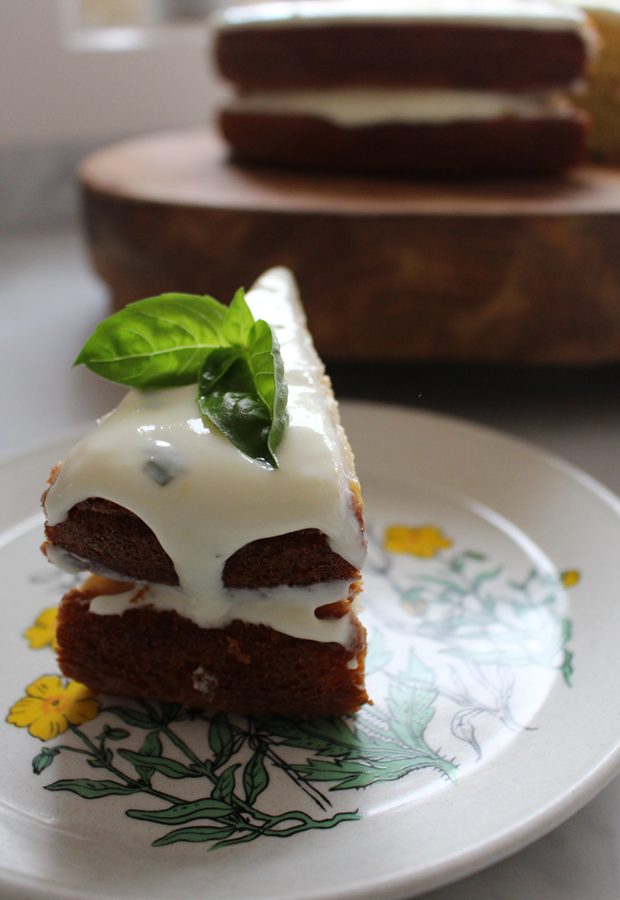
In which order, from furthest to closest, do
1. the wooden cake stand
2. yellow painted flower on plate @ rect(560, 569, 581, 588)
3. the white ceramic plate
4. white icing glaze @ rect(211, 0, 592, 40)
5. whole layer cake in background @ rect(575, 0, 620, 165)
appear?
whole layer cake in background @ rect(575, 0, 620, 165) < white icing glaze @ rect(211, 0, 592, 40) < the wooden cake stand < yellow painted flower on plate @ rect(560, 569, 581, 588) < the white ceramic plate

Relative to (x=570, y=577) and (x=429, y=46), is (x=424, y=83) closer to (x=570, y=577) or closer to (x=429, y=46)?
(x=429, y=46)

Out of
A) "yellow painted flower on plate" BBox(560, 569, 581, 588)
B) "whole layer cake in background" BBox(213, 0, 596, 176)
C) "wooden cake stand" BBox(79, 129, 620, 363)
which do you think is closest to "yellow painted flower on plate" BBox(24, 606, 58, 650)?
"yellow painted flower on plate" BBox(560, 569, 581, 588)

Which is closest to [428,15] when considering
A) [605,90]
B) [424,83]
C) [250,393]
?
[424,83]

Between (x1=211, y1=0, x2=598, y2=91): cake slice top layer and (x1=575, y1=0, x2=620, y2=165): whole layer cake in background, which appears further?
(x1=575, y1=0, x2=620, y2=165): whole layer cake in background

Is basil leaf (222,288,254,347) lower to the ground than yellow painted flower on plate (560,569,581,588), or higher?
higher

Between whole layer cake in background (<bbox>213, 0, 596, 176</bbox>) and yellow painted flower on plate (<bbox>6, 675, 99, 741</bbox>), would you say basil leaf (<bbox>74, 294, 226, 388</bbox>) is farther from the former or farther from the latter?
whole layer cake in background (<bbox>213, 0, 596, 176</bbox>)

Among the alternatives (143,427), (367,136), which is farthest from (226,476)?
(367,136)

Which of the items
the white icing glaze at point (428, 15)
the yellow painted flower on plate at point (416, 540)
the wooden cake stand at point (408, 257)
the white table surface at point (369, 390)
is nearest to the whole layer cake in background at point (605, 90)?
the white icing glaze at point (428, 15)

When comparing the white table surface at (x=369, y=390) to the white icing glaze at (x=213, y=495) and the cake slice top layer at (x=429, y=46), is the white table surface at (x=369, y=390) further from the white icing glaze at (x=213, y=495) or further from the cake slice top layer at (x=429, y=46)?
Result: the cake slice top layer at (x=429, y=46)
